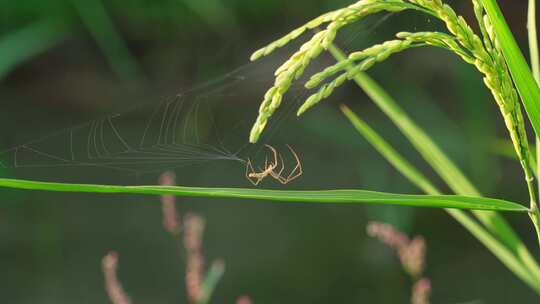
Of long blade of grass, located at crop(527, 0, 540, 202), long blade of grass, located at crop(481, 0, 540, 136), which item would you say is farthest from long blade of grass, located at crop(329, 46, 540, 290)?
long blade of grass, located at crop(481, 0, 540, 136)

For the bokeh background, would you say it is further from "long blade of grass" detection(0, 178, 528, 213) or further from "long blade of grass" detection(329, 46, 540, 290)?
"long blade of grass" detection(0, 178, 528, 213)

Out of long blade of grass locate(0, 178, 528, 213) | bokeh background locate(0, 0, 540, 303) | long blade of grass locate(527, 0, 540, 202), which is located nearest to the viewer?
long blade of grass locate(0, 178, 528, 213)

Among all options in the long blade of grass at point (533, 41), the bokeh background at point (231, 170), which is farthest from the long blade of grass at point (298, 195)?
the bokeh background at point (231, 170)

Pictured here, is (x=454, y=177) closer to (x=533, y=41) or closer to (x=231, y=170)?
(x=533, y=41)

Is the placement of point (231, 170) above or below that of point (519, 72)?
above

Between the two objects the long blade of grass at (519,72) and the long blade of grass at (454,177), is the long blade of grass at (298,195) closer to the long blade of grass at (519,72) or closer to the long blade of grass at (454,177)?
the long blade of grass at (519,72)

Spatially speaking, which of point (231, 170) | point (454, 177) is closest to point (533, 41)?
point (454, 177)
